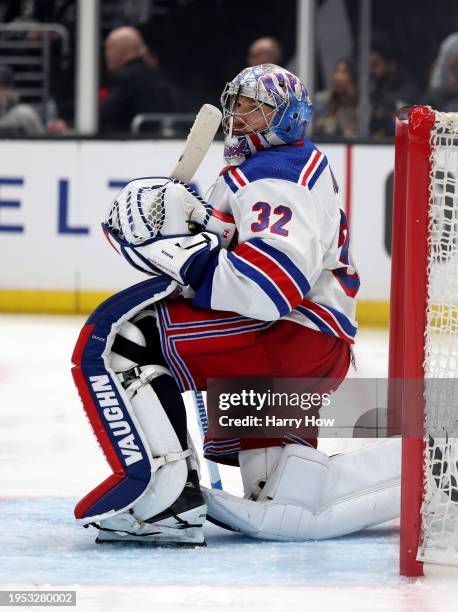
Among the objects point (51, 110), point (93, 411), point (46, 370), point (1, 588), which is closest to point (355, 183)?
point (51, 110)

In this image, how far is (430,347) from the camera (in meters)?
2.35

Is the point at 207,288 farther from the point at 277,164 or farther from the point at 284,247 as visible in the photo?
the point at 277,164

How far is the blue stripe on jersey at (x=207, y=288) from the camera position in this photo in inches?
99.1

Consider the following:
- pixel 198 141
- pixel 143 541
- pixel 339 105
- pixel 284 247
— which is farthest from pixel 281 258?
pixel 339 105

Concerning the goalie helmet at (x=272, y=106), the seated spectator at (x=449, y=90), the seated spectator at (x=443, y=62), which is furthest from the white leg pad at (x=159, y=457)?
the seated spectator at (x=443, y=62)

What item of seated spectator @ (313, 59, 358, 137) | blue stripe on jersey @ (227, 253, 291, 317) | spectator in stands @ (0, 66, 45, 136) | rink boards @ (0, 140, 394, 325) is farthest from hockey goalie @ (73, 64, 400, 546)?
spectator in stands @ (0, 66, 45, 136)

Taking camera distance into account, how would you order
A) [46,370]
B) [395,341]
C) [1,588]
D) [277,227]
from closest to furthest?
[1,588]
[277,227]
[395,341]
[46,370]

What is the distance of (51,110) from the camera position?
22.9 feet

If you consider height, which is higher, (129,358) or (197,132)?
(197,132)

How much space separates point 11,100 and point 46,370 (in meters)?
2.43

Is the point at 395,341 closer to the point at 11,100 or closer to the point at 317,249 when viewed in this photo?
the point at 317,249

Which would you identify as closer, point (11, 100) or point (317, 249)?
point (317, 249)

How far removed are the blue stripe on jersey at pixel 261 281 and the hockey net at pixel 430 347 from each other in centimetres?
24

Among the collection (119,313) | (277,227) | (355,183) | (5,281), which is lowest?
(5,281)
